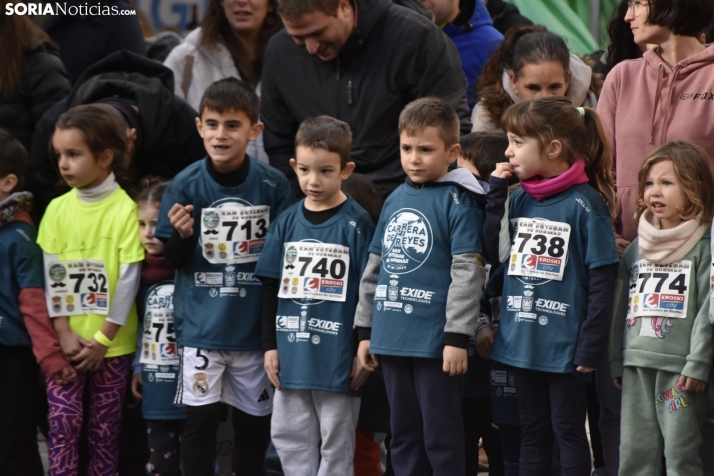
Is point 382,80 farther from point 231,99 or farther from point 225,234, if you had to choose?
point 225,234

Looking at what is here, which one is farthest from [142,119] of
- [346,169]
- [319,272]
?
[319,272]

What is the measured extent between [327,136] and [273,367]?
1097mm

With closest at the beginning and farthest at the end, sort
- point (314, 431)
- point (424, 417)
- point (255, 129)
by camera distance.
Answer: point (424, 417) < point (314, 431) < point (255, 129)

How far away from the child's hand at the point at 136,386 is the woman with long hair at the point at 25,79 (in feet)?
5.15

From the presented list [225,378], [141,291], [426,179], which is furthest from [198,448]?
[426,179]

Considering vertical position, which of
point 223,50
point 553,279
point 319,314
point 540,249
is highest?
point 223,50

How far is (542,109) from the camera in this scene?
4449 millimetres

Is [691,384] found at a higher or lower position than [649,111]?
lower

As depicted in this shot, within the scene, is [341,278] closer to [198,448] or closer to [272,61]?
[198,448]

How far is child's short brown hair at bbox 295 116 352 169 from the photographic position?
188 inches

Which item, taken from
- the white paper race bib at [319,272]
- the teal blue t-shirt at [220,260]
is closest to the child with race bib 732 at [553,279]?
the white paper race bib at [319,272]

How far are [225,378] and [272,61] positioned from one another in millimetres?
1773

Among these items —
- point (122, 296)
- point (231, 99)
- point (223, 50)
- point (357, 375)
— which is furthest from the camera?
point (223, 50)

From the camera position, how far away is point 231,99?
16.4 feet
